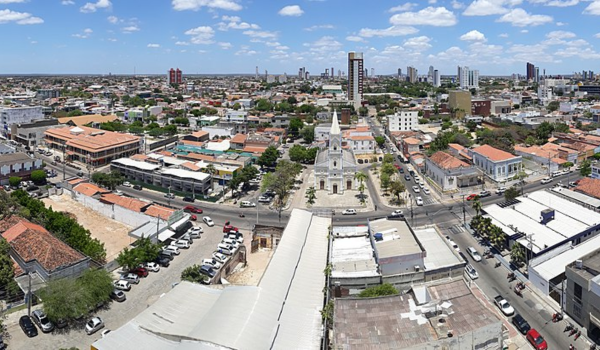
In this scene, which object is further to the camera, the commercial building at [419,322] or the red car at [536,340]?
the red car at [536,340]

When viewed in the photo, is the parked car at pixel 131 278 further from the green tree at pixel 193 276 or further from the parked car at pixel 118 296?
the green tree at pixel 193 276

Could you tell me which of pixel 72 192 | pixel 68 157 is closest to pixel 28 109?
pixel 68 157

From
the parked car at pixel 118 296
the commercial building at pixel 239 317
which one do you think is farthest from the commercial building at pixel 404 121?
the parked car at pixel 118 296

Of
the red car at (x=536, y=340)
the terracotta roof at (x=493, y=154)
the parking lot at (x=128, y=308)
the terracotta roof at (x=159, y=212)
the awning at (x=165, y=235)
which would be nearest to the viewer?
the red car at (x=536, y=340)

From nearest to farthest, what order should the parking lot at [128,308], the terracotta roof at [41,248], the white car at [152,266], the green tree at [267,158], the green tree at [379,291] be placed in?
the parking lot at [128,308], the green tree at [379,291], the terracotta roof at [41,248], the white car at [152,266], the green tree at [267,158]

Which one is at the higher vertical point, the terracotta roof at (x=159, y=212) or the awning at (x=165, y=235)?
the terracotta roof at (x=159, y=212)

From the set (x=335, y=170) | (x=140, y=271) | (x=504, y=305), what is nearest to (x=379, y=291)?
(x=504, y=305)
